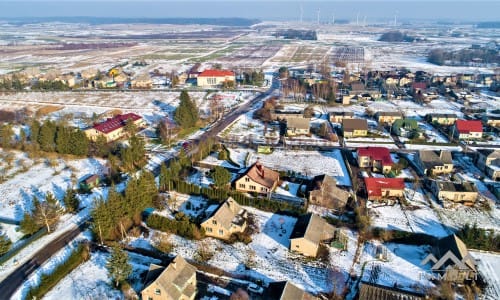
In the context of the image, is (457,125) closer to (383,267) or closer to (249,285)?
(383,267)

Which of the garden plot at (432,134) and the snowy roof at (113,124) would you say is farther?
the garden plot at (432,134)

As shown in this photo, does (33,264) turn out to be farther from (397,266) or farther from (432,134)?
(432,134)

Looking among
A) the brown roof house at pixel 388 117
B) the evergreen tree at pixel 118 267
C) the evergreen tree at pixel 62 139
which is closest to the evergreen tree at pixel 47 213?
the evergreen tree at pixel 118 267

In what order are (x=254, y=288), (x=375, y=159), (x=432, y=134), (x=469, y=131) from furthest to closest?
(x=432, y=134), (x=469, y=131), (x=375, y=159), (x=254, y=288)

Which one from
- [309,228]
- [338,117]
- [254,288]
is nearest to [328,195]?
[309,228]

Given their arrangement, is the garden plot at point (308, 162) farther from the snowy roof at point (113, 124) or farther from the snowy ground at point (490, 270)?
the snowy roof at point (113, 124)
